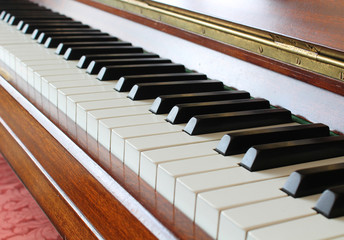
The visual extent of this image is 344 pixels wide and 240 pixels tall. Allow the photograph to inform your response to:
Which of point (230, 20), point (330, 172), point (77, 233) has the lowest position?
point (77, 233)

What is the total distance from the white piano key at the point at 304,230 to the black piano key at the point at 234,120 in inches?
15.6

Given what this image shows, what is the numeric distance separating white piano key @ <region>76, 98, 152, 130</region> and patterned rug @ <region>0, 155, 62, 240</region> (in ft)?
2.70

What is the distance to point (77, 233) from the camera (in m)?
1.32

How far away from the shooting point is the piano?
0.83 metres

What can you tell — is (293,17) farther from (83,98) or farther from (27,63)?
(27,63)

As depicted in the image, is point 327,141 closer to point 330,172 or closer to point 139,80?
point 330,172

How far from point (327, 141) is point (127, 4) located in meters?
1.24

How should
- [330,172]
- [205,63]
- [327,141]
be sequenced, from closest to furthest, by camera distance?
1. [330,172]
2. [327,141]
3. [205,63]

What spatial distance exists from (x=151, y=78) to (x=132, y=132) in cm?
41

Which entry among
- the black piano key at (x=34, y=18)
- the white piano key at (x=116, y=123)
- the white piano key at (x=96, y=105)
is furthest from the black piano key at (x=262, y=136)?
the black piano key at (x=34, y=18)

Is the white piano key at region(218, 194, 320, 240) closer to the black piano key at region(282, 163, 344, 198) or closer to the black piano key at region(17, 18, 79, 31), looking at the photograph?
the black piano key at region(282, 163, 344, 198)

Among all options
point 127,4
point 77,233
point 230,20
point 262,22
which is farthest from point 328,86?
point 127,4

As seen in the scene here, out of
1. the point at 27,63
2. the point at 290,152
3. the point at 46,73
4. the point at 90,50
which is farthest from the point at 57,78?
the point at 290,152

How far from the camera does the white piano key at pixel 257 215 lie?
0.73 metres
